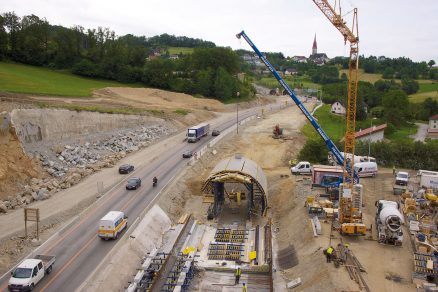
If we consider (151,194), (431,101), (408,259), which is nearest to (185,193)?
(151,194)

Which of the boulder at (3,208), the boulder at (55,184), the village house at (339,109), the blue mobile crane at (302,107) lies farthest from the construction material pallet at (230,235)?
the village house at (339,109)

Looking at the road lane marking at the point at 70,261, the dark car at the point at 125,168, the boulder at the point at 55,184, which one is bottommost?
the road lane marking at the point at 70,261

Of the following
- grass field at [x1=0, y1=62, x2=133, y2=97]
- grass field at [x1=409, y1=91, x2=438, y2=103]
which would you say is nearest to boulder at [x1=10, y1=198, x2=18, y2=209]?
grass field at [x1=0, y1=62, x2=133, y2=97]

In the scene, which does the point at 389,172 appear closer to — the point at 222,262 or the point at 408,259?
the point at 408,259

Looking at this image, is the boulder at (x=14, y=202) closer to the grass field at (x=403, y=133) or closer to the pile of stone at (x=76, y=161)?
the pile of stone at (x=76, y=161)

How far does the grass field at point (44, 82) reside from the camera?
3123 inches

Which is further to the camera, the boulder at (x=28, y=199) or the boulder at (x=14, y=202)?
the boulder at (x=28, y=199)

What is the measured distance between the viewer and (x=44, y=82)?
95188 millimetres

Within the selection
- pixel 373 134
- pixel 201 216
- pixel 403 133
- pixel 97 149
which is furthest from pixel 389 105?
pixel 201 216

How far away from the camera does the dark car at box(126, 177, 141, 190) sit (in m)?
50.5

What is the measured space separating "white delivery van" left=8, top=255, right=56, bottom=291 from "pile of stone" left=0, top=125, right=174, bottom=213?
45.9 ft

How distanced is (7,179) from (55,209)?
24.3 ft

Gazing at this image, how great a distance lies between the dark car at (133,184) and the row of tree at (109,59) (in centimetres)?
7717

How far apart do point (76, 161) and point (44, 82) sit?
44380mm
